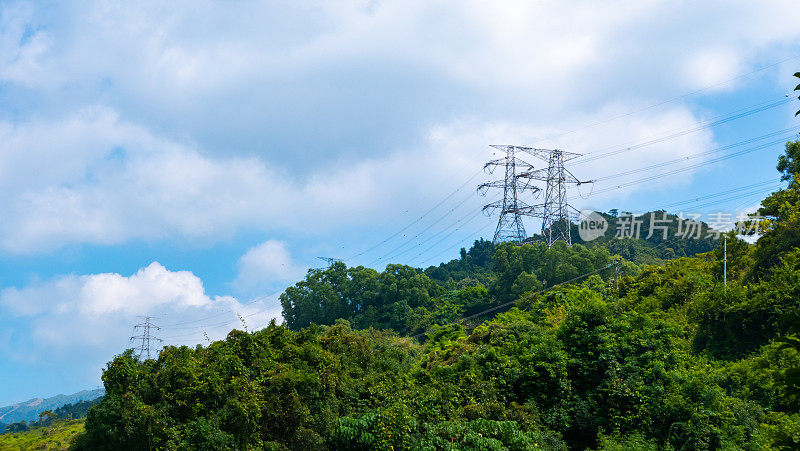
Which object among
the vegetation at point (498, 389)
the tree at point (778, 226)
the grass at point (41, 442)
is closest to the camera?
the vegetation at point (498, 389)

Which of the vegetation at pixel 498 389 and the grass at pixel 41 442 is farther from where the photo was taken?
the grass at pixel 41 442

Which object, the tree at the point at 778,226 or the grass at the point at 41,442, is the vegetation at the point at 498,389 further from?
the grass at the point at 41,442

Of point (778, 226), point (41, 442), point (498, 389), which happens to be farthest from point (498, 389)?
point (41, 442)

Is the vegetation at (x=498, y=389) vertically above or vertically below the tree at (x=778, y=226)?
below

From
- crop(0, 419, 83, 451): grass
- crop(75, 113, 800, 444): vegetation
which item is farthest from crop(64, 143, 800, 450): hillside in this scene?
crop(0, 419, 83, 451): grass

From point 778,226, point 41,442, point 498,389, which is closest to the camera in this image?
point 498,389

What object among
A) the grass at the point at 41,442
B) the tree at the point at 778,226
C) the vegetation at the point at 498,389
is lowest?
the grass at the point at 41,442

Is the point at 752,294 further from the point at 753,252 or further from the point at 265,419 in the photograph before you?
the point at 265,419

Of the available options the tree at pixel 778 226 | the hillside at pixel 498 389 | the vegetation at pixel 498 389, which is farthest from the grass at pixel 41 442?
the tree at pixel 778 226

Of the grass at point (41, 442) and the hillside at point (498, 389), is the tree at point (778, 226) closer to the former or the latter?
the hillside at point (498, 389)

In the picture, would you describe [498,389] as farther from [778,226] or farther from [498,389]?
[778,226]

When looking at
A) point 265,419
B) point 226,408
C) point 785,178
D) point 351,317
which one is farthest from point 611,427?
point 351,317

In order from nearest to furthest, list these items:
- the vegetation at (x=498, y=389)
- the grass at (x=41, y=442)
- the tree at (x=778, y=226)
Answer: the vegetation at (x=498, y=389) → the tree at (x=778, y=226) → the grass at (x=41, y=442)

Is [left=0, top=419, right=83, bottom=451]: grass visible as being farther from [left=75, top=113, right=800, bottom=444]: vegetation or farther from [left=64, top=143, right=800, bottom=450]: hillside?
[left=64, top=143, right=800, bottom=450]: hillside
